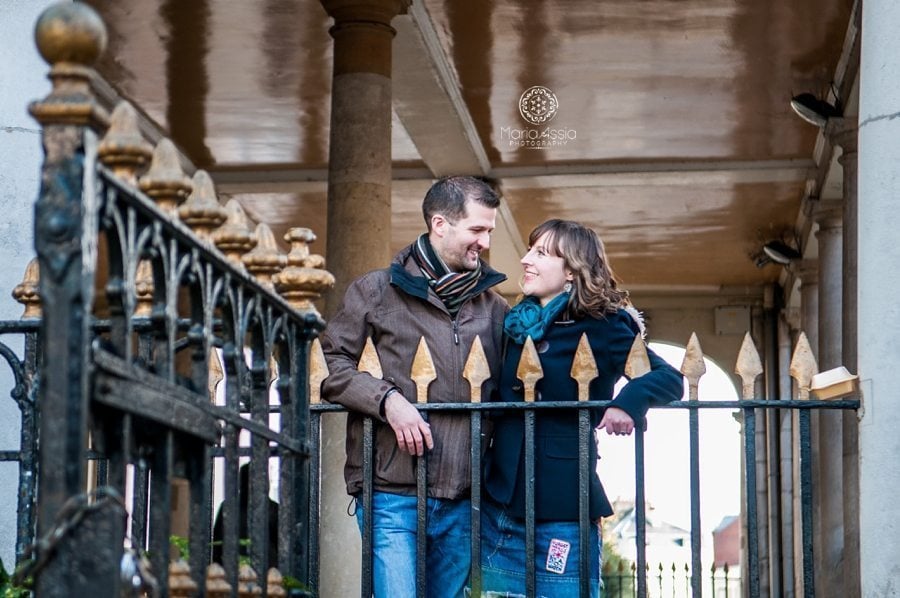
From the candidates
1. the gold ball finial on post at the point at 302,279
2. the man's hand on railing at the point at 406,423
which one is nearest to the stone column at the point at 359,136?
the man's hand on railing at the point at 406,423

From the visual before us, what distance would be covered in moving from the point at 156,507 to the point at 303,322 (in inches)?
45.5

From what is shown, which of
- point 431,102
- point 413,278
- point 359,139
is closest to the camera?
point 413,278

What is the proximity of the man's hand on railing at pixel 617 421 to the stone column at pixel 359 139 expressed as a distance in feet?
20.0

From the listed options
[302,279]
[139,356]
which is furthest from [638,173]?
[139,356]

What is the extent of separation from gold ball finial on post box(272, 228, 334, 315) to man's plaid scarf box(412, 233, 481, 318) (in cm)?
129

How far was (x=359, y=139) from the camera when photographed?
36.7ft

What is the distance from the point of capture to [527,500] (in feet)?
16.4

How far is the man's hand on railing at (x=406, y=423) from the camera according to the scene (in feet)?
16.5

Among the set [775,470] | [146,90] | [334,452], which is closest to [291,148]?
[146,90]

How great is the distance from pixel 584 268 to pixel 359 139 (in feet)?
20.2

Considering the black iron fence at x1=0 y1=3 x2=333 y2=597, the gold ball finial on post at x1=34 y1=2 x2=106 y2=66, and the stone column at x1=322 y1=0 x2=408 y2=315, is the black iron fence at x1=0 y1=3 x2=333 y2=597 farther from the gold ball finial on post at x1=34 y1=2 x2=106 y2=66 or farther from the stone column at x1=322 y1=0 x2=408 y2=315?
the stone column at x1=322 y1=0 x2=408 y2=315

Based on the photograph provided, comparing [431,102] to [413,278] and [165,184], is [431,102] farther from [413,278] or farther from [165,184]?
[165,184]

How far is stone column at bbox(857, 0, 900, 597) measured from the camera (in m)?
4.86

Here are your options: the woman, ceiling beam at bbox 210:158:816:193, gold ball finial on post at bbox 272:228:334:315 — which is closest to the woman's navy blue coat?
the woman
